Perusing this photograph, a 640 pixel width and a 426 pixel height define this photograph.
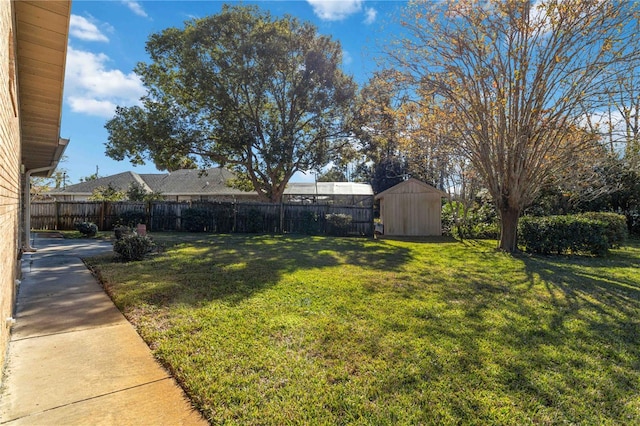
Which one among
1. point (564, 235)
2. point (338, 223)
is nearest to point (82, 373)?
point (564, 235)

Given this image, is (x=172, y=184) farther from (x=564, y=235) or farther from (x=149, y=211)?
(x=564, y=235)

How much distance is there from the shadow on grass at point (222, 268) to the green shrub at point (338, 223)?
18.0 ft

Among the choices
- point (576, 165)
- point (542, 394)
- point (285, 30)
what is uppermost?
point (285, 30)

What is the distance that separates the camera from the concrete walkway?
7.13 ft

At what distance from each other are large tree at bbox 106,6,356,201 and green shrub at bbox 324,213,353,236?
3.76m

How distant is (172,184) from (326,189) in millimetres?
13956

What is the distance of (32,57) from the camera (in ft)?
12.5

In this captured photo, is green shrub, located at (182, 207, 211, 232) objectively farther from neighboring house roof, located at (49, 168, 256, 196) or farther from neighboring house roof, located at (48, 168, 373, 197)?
neighboring house roof, located at (49, 168, 256, 196)

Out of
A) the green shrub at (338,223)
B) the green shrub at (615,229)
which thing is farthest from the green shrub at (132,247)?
the green shrub at (615,229)

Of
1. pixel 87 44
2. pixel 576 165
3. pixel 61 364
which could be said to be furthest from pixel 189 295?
pixel 576 165

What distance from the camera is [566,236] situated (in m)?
9.44

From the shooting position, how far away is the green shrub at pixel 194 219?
52.1 ft

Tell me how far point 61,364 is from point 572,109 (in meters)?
11.1

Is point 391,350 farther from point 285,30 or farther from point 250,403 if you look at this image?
point 285,30
